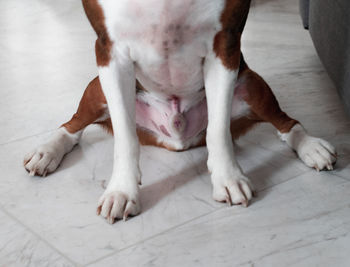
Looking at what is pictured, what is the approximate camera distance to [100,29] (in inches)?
68.5

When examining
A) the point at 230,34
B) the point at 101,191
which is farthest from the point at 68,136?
the point at 230,34

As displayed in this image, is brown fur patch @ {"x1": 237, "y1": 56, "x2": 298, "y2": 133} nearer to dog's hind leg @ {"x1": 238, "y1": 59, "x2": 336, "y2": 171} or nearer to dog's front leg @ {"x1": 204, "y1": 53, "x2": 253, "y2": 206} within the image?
dog's hind leg @ {"x1": 238, "y1": 59, "x2": 336, "y2": 171}

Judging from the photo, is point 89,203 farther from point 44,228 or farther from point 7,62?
point 7,62

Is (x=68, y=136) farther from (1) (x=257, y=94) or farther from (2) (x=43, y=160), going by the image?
(1) (x=257, y=94)

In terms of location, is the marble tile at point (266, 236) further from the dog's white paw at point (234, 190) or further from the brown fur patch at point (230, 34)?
the brown fur patch at point (230, 34)

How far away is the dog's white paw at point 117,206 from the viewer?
1.69 m

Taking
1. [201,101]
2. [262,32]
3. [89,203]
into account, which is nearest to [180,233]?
[89,203]

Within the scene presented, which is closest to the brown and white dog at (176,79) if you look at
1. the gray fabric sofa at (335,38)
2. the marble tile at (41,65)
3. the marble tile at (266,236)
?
the marble tile at (266,236)

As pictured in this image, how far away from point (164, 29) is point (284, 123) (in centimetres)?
69

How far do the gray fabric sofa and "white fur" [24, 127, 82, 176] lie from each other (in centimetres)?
108

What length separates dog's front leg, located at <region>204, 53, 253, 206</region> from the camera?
1763 mm

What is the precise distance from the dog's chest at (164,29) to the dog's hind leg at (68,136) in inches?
12.9

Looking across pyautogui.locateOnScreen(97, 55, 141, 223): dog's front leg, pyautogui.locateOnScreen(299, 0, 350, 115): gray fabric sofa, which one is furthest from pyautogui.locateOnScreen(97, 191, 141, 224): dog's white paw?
pyautogui.locateOnScreen(299, 0, 350, 115): gray fabric sofa

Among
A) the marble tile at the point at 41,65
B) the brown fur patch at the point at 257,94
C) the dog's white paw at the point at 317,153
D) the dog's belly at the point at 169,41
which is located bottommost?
the marble tile at the point at 41,65
